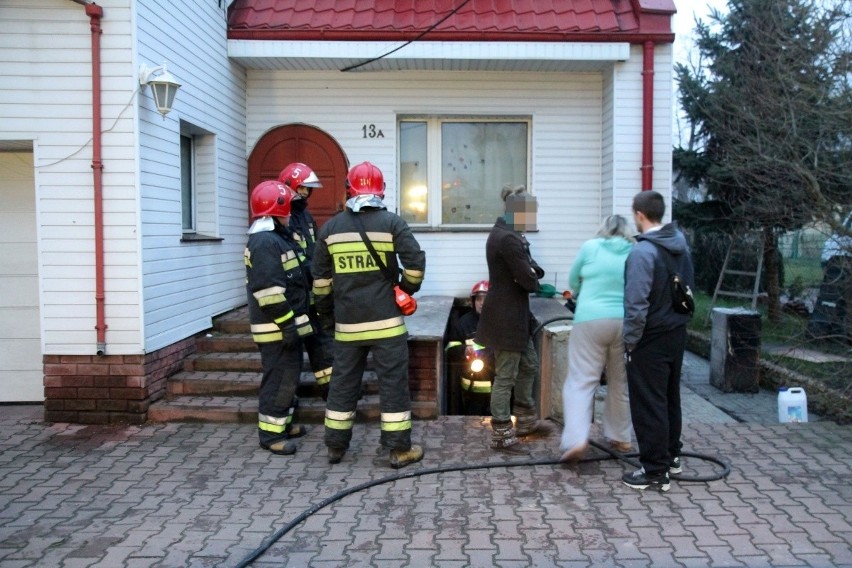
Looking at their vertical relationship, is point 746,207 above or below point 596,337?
above

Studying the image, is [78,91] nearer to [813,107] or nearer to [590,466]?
[590,466]

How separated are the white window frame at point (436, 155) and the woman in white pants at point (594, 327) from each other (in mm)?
4081

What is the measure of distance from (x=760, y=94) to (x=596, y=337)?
6.33 meters

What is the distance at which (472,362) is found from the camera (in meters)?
7.66

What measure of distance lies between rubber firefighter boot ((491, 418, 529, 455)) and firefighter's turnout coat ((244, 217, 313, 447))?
5.45ft

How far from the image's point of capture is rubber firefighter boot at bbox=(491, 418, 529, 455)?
5.76 meters

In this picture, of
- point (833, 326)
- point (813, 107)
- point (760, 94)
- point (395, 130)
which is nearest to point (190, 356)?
point (395, 130)

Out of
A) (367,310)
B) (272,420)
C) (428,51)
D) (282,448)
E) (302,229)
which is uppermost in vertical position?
(428,51)

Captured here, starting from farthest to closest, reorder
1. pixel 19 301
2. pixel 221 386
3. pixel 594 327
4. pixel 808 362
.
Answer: pixel 808 362 → pixel 19 301 → pixel 221 386 → pixel 594 327

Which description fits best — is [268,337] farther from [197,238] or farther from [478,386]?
[478,386]

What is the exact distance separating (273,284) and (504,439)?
2.20 m

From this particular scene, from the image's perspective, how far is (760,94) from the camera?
9773mm

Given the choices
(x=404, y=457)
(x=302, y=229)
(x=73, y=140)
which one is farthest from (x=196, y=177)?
(x=404, y=457)

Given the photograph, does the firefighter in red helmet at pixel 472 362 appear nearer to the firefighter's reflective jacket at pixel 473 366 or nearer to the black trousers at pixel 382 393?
the firefighter's reflective jacket at pixel 473 366
